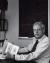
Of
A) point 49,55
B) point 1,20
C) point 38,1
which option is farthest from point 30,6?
point 49,55

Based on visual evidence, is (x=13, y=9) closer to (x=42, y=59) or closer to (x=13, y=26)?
(x=13, y=26)

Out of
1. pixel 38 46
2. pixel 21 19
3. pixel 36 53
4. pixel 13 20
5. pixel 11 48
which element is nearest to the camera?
pixel 36 53

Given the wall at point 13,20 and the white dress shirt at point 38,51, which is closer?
the white dress shirt at point 38,51

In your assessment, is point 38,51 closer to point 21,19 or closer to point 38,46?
point 38,46

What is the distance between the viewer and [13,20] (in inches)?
181

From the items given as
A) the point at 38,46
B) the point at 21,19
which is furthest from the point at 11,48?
the point at 21,19

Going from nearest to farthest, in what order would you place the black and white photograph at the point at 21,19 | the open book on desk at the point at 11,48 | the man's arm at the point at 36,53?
the man's arm at the point at 36,53 → the open book on desk at the point at 11,48 → the black and white photograph at the point at 21,19

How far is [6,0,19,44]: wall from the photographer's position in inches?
178

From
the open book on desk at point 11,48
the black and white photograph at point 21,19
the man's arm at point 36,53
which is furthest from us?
the black and white photograph at point 21,19

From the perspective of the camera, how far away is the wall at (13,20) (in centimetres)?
451

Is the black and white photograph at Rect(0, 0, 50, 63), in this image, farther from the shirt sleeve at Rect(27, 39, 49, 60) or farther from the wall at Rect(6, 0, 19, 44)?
the shirt sleeve at Rect(27, 39, 49, 60)

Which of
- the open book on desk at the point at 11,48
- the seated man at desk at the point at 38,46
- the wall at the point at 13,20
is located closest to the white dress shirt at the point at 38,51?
the seated man at desk at the point at 38,46

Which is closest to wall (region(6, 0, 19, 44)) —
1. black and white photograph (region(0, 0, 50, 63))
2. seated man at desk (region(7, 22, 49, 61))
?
black and white photograph (region(0, 0, 50, 63))

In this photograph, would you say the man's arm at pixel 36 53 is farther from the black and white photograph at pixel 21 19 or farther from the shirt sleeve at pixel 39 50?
the black and white photograph at pixel 21 19
